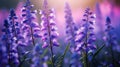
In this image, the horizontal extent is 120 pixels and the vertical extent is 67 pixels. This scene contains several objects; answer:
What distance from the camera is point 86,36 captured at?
6.63 m

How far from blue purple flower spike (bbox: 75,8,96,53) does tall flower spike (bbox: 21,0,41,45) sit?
1140 mm

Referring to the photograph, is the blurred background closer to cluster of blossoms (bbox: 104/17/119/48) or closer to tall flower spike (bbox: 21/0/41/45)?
cluster of blossoms (bbox: 104/17/119/48)

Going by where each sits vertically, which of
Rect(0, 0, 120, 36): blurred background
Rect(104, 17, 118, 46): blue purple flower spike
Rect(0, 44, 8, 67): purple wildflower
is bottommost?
Rect(0, 44, 8, 67): purple wildflower

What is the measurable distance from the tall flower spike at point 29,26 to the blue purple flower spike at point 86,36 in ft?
3.74

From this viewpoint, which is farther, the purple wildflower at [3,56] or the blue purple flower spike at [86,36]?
the blue purple flower spike at [86,36]

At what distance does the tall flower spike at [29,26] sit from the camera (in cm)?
759

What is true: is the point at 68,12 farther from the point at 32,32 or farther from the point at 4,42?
the point at 4,42

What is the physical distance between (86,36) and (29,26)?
56.2 inches

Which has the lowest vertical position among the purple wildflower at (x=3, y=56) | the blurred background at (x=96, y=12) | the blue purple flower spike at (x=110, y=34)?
the purple wildflower at (x=3, y=56)

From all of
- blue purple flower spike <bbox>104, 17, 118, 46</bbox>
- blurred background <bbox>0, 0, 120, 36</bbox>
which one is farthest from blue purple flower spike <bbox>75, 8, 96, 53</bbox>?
blurred background <bbox>0, 0, 120, 36</bbox>

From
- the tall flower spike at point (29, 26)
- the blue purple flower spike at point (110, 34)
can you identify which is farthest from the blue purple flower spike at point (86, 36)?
the tall flower spike at point (29, 26)

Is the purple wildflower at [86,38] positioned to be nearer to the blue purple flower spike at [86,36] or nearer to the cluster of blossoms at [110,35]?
the blue purple flower spike at [86,36]

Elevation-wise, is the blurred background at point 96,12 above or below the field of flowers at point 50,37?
above

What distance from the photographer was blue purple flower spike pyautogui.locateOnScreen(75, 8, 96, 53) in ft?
21.3
